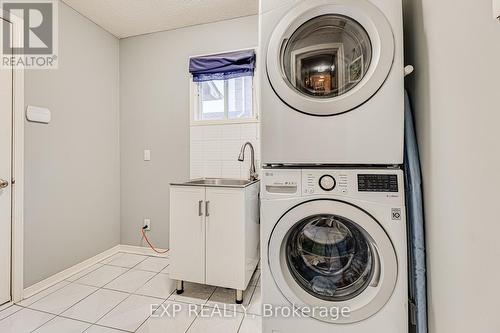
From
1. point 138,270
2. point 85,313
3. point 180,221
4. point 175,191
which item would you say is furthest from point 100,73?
point 85,313

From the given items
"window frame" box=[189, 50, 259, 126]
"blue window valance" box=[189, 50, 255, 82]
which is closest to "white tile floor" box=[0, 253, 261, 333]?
"window frame" box=[189, 50, 259, 126]

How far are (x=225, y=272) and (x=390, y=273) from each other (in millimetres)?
1064

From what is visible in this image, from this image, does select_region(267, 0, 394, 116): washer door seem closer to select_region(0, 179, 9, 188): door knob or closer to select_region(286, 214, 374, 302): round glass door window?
select_region(286, 214, 374, 302): round glass door window

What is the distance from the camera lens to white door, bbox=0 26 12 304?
1604 millimetres

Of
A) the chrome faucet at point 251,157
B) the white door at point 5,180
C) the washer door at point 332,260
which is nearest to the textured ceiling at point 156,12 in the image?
the white door at point 5,180

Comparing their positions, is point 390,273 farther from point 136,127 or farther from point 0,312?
point 136,127

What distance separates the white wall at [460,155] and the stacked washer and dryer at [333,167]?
0.10m

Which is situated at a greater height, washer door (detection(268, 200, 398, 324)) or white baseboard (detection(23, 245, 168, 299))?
washer door (detection(268, 200, 398, 324))

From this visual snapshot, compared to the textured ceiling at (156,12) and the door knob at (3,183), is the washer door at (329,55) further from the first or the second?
the door knob at (3,183)

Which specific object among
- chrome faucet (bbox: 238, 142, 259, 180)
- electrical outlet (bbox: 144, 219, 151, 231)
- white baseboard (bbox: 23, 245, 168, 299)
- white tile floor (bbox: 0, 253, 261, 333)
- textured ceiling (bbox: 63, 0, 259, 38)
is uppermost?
textured ceiling (bbox: 63, 0, 259, 38)

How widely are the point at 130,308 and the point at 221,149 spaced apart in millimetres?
1494

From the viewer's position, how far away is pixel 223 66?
7.48 ft

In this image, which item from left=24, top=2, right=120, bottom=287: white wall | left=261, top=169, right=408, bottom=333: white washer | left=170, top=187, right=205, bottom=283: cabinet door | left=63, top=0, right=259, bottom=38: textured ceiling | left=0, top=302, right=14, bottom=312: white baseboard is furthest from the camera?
left=63, top=0, right=259, bottom=38: textured ceiling

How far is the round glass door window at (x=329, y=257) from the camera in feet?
3.45
